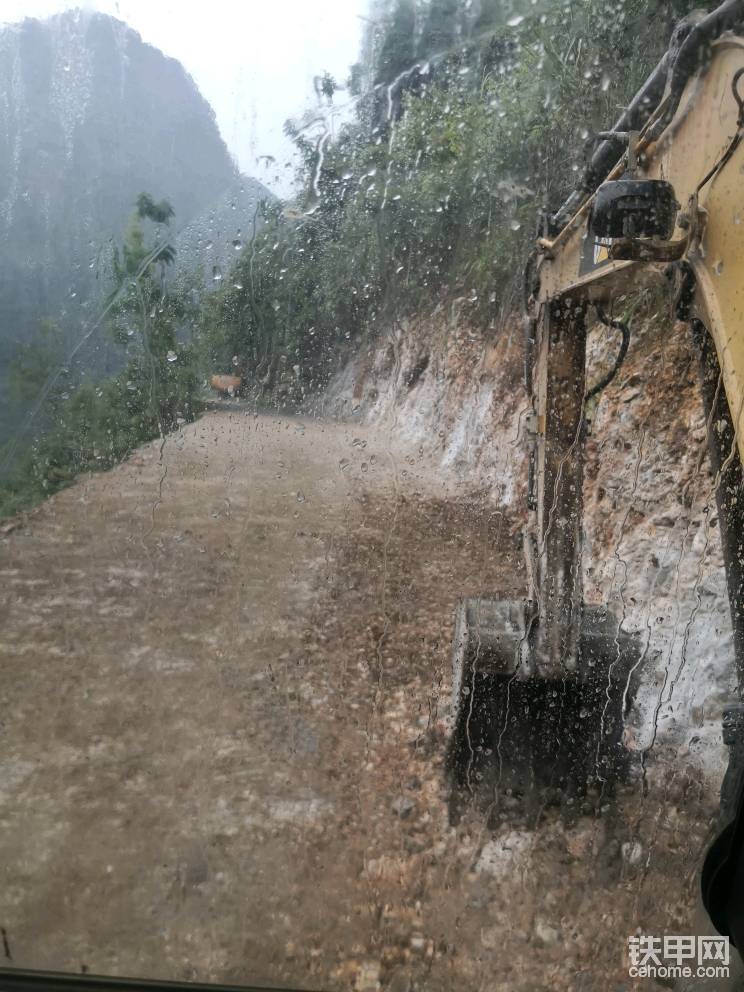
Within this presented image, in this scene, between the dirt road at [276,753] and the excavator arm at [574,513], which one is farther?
the dirt road at [276,753]

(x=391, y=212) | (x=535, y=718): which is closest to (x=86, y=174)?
(x=391, y=212)

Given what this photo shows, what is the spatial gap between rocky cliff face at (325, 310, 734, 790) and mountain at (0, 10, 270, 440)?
0.60m

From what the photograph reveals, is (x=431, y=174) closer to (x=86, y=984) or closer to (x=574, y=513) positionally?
(x=574, y=513)

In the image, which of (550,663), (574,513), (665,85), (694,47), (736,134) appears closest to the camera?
(736,134)

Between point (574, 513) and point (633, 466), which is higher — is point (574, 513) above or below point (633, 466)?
below

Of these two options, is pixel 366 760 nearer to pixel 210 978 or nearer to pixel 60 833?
pixel 210 978

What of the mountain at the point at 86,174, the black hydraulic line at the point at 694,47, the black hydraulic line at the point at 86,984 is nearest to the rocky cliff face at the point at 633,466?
the black hydraulic line at the point at 694,47

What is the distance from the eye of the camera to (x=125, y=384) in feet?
5.98

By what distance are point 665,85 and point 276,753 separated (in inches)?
67.6

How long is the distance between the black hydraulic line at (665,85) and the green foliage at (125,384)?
0.99 meters

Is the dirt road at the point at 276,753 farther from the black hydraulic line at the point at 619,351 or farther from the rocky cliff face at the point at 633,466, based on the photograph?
the black hydraulic line at the point at 619,351

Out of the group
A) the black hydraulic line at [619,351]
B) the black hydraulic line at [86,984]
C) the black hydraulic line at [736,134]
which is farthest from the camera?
the black hydraulic line at [619,351]

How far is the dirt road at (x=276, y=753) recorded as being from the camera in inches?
57.8

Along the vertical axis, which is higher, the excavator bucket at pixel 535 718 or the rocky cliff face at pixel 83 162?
the rocky cliff face at pixel 83 162
